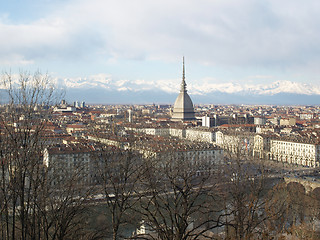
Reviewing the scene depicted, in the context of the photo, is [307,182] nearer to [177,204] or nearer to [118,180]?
[118,180]

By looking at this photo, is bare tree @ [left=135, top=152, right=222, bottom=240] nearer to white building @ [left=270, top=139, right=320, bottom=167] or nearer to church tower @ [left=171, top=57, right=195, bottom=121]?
white building @ [left=270, top=139, right=320, bottom=167]

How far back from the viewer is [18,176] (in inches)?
288

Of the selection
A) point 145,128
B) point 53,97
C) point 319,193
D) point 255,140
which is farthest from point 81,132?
point 53,97

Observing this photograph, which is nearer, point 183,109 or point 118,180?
point 118,180

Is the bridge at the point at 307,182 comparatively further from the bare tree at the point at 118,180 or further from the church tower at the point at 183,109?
the church tower at the point at 183,109

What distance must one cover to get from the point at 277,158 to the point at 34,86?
A: 36.9 m

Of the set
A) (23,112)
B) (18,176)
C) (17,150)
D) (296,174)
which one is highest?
(23,112)

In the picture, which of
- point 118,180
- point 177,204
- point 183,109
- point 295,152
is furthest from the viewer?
point 183,109

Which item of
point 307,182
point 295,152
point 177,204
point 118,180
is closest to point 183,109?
point 295,152

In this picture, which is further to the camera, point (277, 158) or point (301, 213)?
point (277, 158)

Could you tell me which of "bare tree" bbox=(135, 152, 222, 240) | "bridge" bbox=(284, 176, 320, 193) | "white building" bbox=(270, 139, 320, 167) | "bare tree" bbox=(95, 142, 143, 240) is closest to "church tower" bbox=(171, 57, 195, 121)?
"white building" bbox=(270, 139, 320, 167)

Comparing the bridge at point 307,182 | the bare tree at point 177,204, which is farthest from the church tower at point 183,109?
the bare tree at point 177,204

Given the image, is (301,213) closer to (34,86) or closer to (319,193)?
(319,193)

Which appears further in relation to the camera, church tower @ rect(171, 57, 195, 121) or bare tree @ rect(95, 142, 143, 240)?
church tower @ rect(171, 57, 195, 121)
